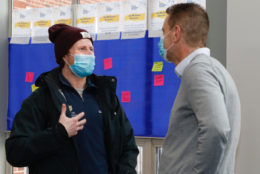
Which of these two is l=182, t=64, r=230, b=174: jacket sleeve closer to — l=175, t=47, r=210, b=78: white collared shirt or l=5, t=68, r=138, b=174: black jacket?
l=175, t=47, r=210, b=78: white collared shirt

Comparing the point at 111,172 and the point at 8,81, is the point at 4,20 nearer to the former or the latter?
the point at 8,81

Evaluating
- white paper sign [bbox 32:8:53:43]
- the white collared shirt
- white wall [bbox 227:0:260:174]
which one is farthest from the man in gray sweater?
white paper sign [bbox 32:8:53:43]

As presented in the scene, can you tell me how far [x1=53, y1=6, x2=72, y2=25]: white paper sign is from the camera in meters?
3.87

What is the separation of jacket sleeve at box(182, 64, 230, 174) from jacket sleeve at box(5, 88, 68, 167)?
815 mm

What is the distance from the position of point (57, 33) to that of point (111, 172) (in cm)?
97

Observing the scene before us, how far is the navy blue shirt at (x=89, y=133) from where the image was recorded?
1798 mm

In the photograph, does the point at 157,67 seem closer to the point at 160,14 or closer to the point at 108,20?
the point at 160,14

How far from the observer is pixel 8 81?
412cm

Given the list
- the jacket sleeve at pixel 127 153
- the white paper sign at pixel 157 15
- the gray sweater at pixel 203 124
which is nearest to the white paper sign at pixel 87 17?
the white paper sign at pixel 157 15

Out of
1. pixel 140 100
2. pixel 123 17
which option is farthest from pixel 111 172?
pixel 123 17

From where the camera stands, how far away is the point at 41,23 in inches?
157

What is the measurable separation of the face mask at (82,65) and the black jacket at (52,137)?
12 cm

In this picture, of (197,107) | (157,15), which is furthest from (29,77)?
(197,107)

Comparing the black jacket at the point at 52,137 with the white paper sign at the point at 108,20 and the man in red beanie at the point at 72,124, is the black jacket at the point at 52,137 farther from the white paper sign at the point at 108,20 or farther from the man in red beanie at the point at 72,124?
the white paper sign at the point at 108,20
